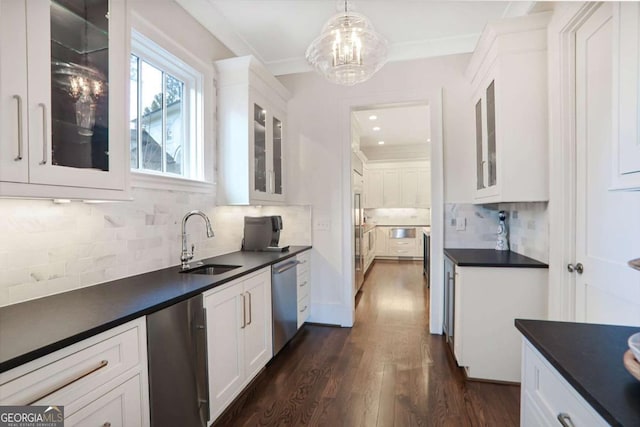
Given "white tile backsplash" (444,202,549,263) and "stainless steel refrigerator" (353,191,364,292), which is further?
"stainless steel refrigerator" (353,191,364,292)

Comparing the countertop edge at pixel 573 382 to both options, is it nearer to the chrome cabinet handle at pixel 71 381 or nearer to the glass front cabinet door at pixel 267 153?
the chrome cabinet handle at pixel 71 381

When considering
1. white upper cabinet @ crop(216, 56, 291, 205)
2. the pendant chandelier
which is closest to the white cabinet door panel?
the pendant chandelier

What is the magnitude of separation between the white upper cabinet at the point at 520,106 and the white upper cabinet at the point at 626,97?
1160 mm

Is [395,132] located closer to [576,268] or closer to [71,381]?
Answer: [576,268]

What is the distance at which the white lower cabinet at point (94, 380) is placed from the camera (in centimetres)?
85

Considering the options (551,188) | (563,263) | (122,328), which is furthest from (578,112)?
(122,328)

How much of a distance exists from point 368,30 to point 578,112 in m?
1.35

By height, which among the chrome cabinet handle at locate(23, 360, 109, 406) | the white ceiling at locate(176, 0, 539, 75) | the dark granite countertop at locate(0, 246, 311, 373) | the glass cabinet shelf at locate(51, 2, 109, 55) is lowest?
the chrome cabinet handle at locate(23, 360, 109, 406)

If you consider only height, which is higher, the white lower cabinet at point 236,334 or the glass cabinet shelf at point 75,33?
the glass cabinet shelf at point 75,33

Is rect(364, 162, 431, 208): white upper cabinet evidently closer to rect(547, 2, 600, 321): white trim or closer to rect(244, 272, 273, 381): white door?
rect(547, 2, 600, 321): white trim

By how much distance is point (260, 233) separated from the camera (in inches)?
112

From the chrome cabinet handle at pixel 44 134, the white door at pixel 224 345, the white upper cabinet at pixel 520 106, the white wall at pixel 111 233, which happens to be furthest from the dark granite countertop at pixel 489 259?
the chrome cabinet handle at pixel 44 134

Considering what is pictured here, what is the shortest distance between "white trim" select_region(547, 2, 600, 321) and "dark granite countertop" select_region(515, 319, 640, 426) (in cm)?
96

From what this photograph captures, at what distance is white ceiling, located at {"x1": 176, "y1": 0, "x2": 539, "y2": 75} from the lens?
236cm
